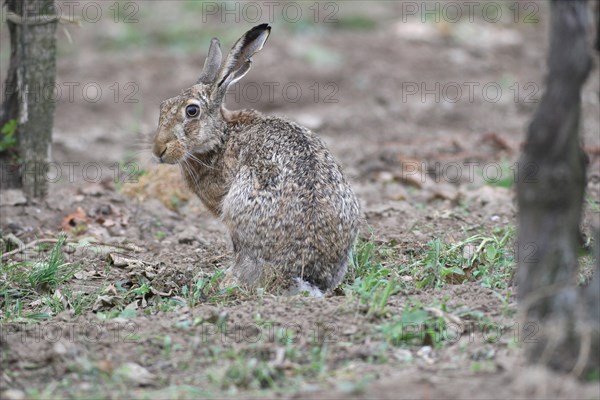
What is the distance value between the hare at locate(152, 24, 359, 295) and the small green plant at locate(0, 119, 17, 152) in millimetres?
1587

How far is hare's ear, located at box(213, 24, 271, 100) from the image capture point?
7.00 m

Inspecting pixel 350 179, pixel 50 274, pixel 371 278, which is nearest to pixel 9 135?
pixel 50 274

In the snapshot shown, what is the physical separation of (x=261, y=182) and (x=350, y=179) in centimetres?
342

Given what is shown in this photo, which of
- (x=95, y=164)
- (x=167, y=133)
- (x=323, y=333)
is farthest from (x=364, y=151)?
(x=323, y=333)

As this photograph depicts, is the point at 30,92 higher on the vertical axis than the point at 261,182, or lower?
higher

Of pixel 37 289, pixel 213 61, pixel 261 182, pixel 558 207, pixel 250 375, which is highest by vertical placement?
pixel 213 61

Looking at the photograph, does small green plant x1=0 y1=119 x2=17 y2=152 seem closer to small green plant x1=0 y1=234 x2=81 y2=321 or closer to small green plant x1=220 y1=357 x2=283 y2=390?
small green plant x1=0 y1=234 x2=81 y2=321

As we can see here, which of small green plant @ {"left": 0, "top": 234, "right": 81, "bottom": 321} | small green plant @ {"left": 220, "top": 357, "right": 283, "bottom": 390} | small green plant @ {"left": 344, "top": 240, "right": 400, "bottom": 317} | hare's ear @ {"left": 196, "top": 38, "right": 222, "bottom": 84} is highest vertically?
hare's ear @ {"left": 196, "top": 38, "right": 222, "bottom": 84}

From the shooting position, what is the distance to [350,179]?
382 inches

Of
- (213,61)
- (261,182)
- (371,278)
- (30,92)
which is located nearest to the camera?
(371,278)

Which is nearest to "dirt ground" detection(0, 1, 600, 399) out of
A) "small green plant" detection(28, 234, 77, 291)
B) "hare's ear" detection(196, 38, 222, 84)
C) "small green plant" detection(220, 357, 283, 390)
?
"small green plant" detection(220, 357, 283, 390)

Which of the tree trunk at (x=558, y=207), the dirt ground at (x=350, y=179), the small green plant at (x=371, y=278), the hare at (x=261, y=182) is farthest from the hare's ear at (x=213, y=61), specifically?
the tree trunk at (x=558, y=207)

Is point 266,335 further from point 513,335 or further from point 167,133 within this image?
point 167,133

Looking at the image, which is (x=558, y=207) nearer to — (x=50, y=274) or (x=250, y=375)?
(x=250, y=375)
